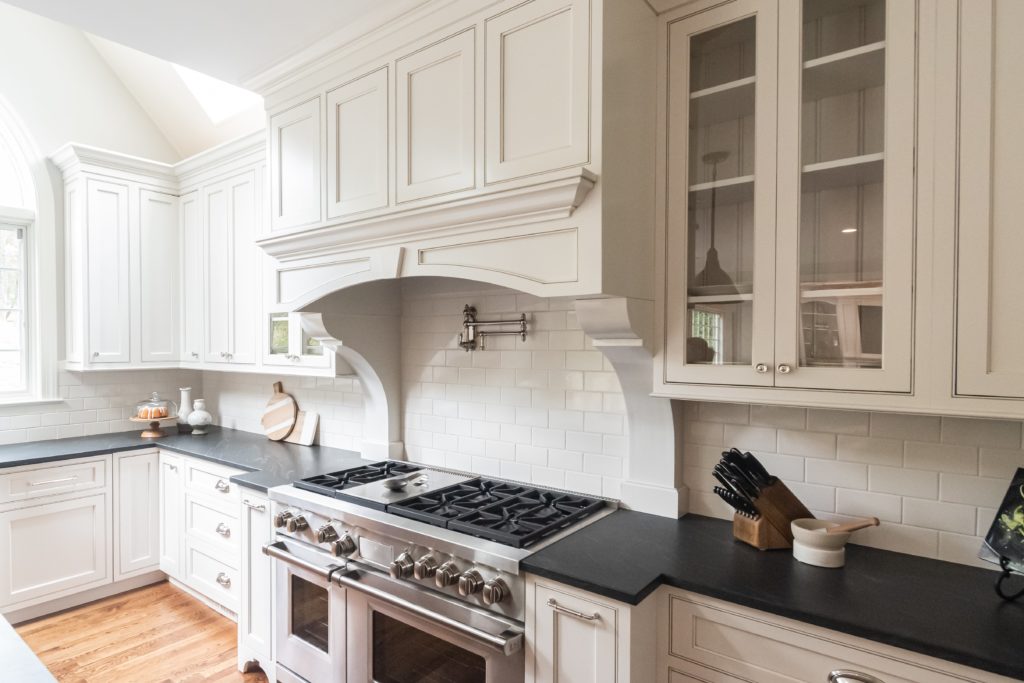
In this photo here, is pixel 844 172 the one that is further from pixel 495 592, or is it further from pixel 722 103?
pixel 495 592

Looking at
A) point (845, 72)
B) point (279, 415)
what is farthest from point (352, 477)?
point (845, 72)

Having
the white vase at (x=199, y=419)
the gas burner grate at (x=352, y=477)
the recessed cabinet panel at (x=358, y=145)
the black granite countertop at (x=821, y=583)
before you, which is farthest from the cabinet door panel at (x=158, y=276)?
the black granite countertop at (x=821, y=583)

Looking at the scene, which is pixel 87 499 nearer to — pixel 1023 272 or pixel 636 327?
pixel 636 327

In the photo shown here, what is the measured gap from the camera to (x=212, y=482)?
3023 millimetres

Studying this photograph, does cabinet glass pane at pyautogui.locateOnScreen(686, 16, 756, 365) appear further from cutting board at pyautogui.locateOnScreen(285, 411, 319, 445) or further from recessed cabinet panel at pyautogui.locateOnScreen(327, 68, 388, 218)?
cutting board at pyautogui.locateOnScreen(285, 411, 319, 445)

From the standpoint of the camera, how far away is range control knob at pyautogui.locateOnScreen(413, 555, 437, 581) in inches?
72.1

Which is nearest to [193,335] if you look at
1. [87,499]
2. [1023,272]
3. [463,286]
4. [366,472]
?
[87,499]

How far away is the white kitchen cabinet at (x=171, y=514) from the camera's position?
3293mm

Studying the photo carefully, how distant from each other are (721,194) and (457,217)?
2.75 ft

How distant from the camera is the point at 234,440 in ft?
11.5

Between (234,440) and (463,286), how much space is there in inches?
75.6

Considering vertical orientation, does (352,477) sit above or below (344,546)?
above

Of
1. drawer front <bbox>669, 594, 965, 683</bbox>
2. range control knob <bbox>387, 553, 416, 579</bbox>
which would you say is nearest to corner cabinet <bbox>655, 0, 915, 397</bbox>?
drawer front <bbox>669, 594, 965, 683</bbox>

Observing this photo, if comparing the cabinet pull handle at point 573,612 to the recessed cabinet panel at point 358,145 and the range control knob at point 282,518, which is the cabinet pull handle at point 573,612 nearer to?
the range control knob at point 282,518
